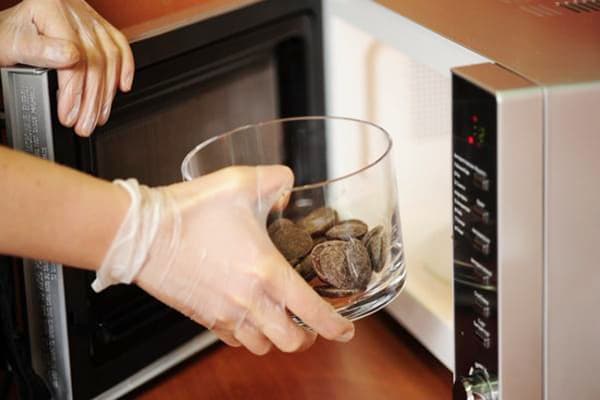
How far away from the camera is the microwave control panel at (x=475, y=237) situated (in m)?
0.73

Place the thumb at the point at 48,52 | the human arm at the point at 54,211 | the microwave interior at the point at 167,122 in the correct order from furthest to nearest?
1. the microwave interior at the point at 167,122
2. the thumb at the point at 48,52
3. the human arm at the point at 54,211

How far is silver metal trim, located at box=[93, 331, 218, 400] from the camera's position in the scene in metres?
0.97

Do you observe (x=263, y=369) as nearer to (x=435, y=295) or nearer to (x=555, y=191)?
(x=435, y=295)

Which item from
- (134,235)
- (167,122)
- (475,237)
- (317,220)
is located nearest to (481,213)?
(475,237)

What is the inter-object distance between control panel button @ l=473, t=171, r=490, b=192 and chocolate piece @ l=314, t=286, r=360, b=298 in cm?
13

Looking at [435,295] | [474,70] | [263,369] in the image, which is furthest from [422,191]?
[474,70]

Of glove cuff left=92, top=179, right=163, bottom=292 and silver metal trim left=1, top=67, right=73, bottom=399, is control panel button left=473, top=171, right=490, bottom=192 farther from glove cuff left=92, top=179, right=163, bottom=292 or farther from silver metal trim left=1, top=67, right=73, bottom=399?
silver metal trim left=1, top=67, right=73, bottom=399

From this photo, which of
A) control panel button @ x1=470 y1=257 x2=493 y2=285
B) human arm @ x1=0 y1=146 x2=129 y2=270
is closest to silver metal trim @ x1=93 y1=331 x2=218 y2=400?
human arm @ x1=0 y1=146 x2=129 y2=270

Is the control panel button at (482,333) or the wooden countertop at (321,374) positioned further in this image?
the wooden countertop at (321,374)

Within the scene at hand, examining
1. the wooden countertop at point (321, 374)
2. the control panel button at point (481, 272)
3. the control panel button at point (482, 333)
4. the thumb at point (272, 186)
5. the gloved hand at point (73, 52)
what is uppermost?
the gloved hand at point (73, 52)

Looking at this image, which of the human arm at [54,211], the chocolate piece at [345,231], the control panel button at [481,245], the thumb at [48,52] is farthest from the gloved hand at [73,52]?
the control panel button at [481,245]

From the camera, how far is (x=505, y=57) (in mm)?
774

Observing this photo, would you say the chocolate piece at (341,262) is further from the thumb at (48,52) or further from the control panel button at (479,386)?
the thumb at (48,52)

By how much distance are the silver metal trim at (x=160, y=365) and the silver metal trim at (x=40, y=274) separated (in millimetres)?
65
